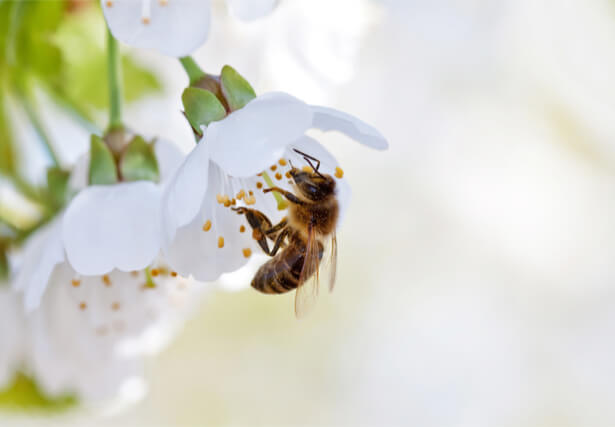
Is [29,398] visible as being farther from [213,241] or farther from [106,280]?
[213,241]

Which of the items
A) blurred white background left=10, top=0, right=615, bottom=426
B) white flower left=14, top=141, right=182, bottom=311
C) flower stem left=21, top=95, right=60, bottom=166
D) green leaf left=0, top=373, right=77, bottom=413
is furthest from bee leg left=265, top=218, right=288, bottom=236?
blurred white background left=10, top=0, right=615, bottom=426

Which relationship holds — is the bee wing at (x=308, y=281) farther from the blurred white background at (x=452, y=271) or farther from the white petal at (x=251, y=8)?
the blurred white background at (x=452, y=271)

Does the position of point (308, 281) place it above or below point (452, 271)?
above

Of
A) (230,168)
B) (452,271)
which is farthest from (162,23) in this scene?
(452,271)

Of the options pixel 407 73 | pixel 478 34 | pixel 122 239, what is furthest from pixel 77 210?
pixel 407 73

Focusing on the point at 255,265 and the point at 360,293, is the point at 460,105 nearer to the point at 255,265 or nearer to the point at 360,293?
the point at 360,293
